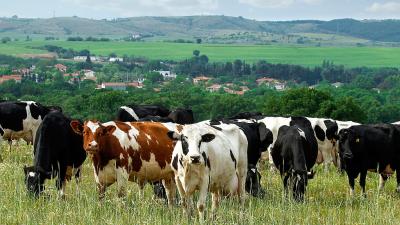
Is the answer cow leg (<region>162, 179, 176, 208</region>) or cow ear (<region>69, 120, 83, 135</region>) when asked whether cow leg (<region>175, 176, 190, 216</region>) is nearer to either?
cow leg (<region>162, 179, 176, 208</region>)

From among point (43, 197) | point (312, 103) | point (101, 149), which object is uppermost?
point (101, 149)

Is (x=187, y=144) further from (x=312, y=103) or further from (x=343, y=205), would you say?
(x=312, y=103)

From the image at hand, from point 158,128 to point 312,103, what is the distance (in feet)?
178

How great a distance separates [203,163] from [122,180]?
221cm

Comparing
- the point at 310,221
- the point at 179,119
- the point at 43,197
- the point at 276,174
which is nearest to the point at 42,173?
the point at 43,197

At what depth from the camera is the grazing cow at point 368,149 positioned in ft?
54.9

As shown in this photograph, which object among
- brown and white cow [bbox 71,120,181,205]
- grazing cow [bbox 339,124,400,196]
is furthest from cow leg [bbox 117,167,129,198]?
grazing cow [bbox 339,124,400,196]

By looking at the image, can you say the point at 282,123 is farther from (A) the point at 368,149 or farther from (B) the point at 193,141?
(B) the point at 193,141

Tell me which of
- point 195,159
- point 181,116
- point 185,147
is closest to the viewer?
point 195,159

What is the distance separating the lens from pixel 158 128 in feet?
45.6

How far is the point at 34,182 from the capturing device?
13.5 metres

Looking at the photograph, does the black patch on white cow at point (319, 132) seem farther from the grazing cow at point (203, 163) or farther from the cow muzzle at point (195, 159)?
the cow muzzle at point (195, 159)

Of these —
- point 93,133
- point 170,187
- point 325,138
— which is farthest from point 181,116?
point 93,133

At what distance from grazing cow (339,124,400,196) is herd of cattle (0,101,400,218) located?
0.07 ft
